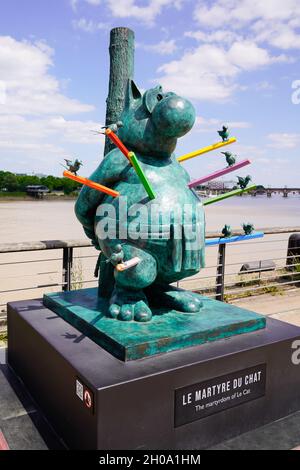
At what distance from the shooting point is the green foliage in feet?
117

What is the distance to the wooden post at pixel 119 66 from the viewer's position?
2.46m

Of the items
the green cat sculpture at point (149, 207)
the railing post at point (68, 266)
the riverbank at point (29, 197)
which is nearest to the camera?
the green cat sculpture at point (149, 207)

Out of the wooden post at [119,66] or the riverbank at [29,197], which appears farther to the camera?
the riverbank at [29,197]

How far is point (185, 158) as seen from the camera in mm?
2062

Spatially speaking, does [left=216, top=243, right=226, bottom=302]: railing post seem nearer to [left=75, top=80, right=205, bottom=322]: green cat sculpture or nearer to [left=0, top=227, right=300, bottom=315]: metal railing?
[left=0, top=227, right=300, bottom=315]: metal railing

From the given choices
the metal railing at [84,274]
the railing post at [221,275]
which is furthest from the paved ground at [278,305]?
the railing post at [221,275]

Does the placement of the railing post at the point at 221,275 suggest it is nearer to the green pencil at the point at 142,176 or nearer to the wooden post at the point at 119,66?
Result: the wooden post at the point at 119,66

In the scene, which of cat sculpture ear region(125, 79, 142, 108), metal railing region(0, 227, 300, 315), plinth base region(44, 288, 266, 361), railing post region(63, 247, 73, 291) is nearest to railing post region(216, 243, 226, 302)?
metal railing region(0, 227, 300, 315)

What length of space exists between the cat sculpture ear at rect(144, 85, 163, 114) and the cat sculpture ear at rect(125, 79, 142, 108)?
0.30 feet

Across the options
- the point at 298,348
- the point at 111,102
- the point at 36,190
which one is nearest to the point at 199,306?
the point at 298,348
